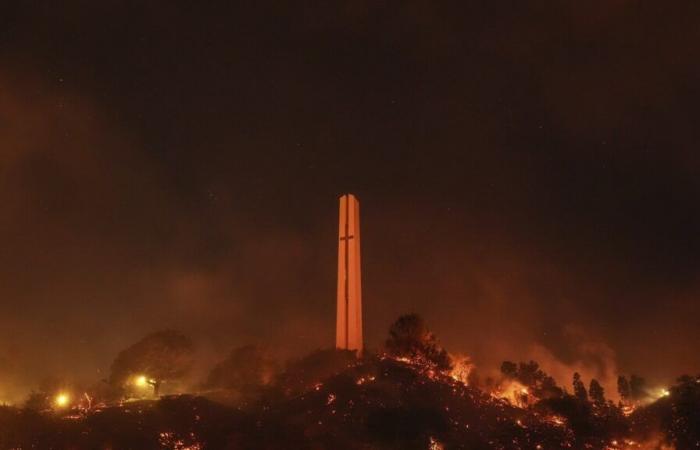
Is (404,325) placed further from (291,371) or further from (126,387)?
(126,387)

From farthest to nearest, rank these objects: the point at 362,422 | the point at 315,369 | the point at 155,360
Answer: the point at 155,360
the point at 315,369
the point at 362,422

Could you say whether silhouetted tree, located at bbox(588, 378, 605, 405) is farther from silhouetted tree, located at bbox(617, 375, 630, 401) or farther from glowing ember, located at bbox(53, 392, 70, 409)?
glowing ember, located at bbox(53, 392, 70, 409)

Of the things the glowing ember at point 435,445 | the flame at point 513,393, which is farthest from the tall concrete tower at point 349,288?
the glowing ember at point 435,445

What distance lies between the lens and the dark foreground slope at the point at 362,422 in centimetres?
4212

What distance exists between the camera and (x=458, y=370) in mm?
66375

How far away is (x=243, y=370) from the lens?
79.6 metres

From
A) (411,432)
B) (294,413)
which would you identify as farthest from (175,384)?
(411,432)

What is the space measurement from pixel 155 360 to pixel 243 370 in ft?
39.8

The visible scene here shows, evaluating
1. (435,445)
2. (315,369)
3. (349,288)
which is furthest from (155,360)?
(435,445)

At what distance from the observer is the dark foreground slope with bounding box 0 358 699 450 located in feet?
138

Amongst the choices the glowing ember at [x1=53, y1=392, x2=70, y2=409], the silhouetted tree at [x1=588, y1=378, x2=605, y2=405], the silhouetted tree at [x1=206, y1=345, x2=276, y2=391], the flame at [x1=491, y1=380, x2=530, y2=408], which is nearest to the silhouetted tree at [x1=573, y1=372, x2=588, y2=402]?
the silhouetted tree at [x1=588, y1=378, x2=605, y2=405]

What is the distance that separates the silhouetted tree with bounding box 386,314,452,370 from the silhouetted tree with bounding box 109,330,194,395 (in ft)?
102

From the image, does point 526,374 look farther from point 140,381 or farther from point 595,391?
point 140,381

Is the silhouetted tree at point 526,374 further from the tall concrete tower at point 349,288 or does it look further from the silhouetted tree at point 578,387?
the tall concrete tower at point 349,288
